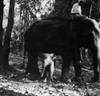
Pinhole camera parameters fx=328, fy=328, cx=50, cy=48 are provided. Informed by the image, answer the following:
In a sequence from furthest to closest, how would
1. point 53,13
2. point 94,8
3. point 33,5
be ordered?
point 33,5 < point 53,13 < point 94,8

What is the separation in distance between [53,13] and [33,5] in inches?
131

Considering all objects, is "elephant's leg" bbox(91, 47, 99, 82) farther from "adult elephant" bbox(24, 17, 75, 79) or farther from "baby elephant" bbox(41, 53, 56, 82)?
"baby elephant" bbox(41, 53, 56, 82)

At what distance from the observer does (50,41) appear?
458 inches

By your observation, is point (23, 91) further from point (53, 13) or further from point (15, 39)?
point (15, 39)

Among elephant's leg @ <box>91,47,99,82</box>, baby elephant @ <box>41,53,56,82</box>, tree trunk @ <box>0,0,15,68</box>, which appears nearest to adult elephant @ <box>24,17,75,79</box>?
baby elephant @ <box>41,53,56,82</box>

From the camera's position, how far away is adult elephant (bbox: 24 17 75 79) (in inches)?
435

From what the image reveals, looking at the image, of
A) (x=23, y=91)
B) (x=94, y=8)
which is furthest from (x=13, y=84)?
(x=94, y=8)

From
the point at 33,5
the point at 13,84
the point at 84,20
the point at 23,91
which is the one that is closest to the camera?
the point at 23,91

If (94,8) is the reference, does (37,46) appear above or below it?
below

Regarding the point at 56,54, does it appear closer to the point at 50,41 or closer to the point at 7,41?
the point at 50,41

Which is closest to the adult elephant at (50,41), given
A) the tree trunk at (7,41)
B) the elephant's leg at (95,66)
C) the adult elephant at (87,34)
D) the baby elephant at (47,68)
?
the adult elephant at (87,34)

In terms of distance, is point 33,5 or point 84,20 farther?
point 33,5

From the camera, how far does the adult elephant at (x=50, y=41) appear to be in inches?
435

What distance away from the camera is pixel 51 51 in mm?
11680
